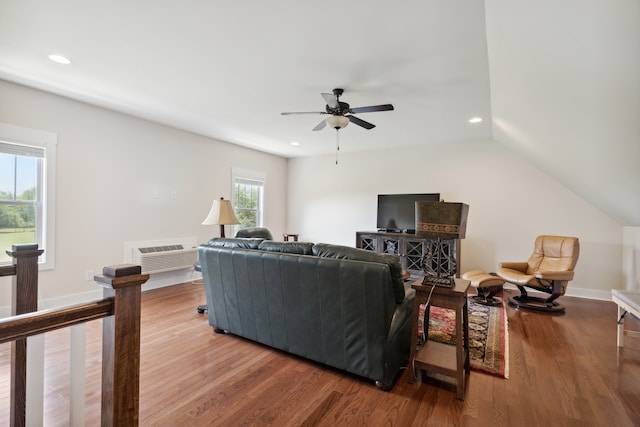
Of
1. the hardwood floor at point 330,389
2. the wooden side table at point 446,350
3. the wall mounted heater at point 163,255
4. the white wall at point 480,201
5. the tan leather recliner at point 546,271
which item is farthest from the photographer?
the white wall at point 480,201

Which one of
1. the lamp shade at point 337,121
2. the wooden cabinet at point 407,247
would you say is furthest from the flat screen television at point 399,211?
the lamp shade at point 337,121

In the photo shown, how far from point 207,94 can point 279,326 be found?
2.61 m

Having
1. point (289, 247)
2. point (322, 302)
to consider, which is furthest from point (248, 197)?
point (322, 302)

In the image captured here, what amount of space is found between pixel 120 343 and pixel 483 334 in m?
3.05

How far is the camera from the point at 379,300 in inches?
75.5

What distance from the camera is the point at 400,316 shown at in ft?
6.66

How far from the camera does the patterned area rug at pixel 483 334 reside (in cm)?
235

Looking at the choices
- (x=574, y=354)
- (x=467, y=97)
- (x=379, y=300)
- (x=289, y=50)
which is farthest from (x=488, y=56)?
(x=574, y=354)

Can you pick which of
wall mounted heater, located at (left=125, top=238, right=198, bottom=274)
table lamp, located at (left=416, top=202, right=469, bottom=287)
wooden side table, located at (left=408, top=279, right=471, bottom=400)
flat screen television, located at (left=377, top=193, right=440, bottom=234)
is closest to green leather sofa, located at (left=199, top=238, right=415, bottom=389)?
wooden side table, located at (left=408, top=279, right=471, bottom=400)

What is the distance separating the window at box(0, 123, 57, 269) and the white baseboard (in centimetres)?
43

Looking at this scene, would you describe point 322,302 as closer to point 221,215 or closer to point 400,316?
point 400,316

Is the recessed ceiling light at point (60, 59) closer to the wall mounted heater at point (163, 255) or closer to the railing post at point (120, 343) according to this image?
the wall mounted heater at point (163, 255)

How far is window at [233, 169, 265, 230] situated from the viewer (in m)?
5.89

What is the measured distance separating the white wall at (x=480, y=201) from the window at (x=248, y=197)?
1067mm
